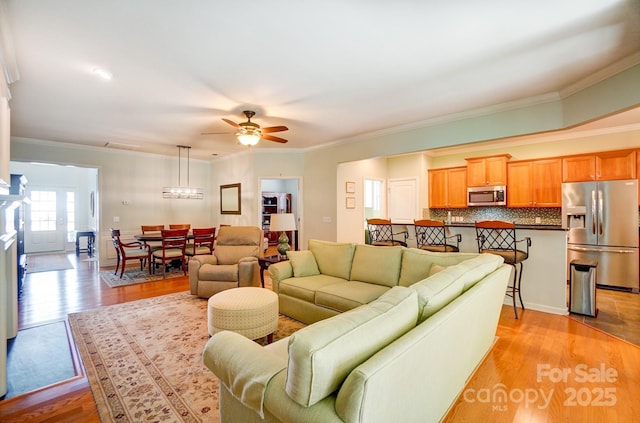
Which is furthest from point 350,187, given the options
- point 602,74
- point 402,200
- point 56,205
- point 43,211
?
point 43,211

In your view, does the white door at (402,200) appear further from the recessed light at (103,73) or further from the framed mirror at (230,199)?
the recessed light at (103,73)

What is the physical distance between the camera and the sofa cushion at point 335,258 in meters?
3.51

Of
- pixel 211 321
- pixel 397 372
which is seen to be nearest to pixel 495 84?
pixel 397 372

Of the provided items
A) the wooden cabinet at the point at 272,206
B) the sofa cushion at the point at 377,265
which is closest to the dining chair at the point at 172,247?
the sofa cushion at the point at 377,265

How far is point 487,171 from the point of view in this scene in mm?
5988

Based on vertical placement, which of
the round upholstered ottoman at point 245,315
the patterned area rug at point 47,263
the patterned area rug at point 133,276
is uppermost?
the round upholstered ottoman at point 245,315

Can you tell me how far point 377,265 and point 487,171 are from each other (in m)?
4.25

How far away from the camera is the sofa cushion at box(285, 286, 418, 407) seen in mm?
962

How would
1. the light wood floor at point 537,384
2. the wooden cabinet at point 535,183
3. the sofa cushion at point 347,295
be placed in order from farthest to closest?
the wooden cabinet at point 535,183
the sofa cushion at point 347,295
the light wood floor at point 537,384

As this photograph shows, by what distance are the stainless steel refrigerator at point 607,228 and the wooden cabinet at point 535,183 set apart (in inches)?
15.5

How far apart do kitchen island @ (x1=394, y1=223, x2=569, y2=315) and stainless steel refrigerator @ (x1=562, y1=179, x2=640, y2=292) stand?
1.46m

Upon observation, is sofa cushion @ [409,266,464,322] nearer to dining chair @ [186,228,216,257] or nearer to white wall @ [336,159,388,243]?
white wall @ [336,159,388,243]

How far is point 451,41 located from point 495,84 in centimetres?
113

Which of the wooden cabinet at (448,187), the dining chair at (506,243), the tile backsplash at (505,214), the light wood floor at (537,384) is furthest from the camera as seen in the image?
the wooden cabinet at (448,187)
